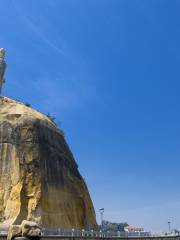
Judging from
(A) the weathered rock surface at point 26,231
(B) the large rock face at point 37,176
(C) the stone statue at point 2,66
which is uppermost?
(C) the stone statue at point 2,66

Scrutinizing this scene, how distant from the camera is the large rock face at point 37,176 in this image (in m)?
55.5

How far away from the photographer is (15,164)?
193ft

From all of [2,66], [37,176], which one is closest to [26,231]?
[37,176]

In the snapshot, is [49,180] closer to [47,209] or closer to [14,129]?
[47,209]

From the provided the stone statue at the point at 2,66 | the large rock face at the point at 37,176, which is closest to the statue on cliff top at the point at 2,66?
the stone statue at the point at 2,66

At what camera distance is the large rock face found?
2184 inches

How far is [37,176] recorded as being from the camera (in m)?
57.6

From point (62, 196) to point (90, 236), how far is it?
16.5m

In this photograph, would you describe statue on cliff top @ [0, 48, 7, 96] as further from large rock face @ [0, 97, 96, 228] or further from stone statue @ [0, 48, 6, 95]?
large rock face @ [0, 97, 96, 228]

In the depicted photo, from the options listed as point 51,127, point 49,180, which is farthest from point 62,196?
point 51,127

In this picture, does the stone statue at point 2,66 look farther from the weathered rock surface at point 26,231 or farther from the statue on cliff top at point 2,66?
the weathered rock surface at point 26,231

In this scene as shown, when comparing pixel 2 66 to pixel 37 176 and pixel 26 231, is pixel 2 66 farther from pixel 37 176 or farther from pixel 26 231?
pixel 26 231

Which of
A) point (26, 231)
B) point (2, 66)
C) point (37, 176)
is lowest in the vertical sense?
point (26, 231)

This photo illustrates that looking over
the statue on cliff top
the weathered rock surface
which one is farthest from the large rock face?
the weathered rock surface
